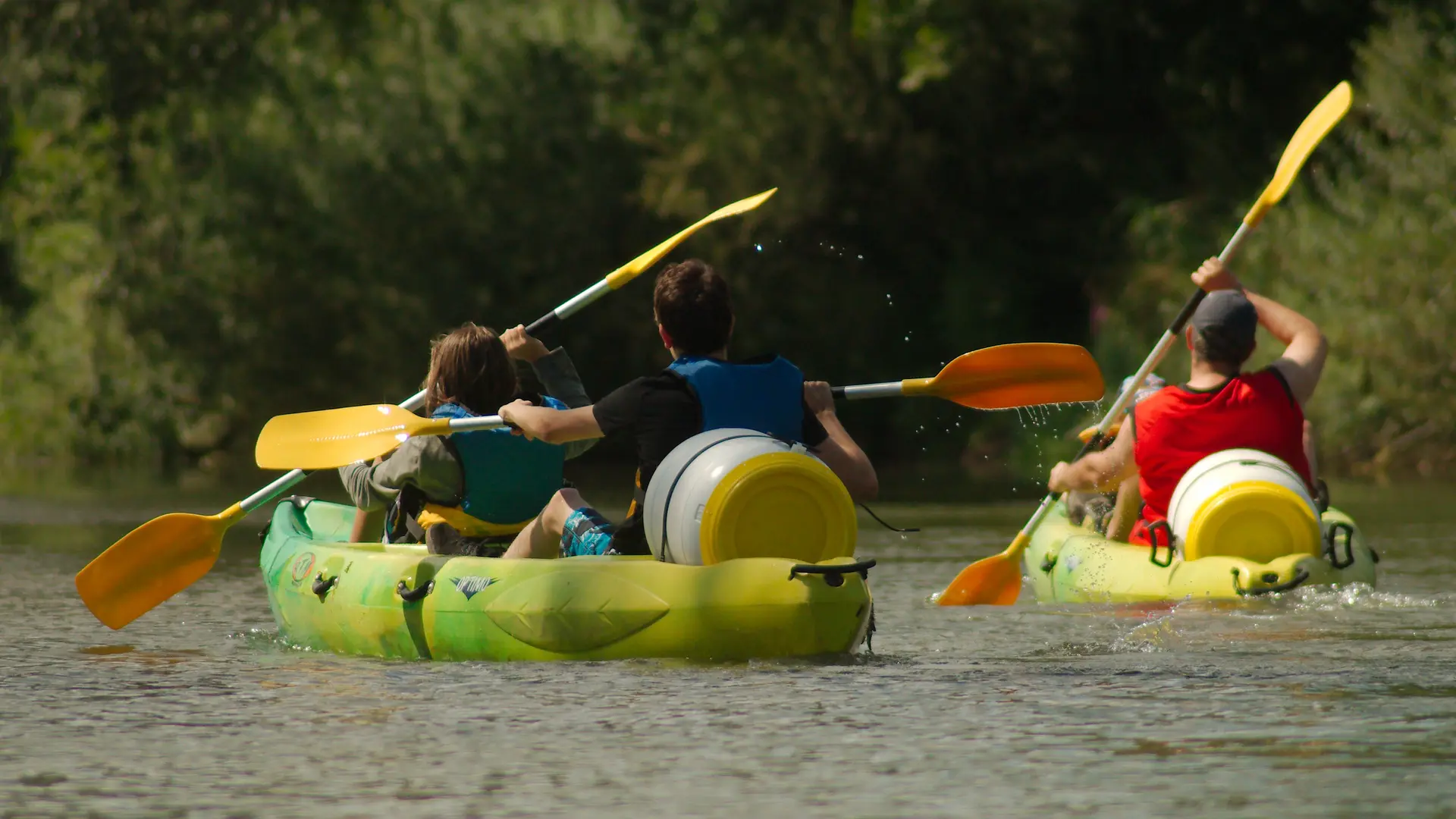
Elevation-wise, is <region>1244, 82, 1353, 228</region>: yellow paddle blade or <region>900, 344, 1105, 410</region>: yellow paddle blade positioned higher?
<region>1244, 82, 1353, 228</region>: yellow paddle blade

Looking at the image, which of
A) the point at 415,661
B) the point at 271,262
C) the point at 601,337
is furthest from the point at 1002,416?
the point at 415,661

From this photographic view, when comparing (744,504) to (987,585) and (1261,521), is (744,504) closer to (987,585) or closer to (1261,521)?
(1261,521)

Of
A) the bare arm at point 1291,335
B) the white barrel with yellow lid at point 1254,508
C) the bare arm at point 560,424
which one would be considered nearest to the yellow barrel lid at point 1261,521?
the white barrel with yellow lid at point 1254,508

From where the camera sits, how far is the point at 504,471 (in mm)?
7500

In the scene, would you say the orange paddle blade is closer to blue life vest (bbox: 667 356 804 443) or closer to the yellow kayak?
the yellow kayak

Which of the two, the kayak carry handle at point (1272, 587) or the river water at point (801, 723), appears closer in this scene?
the river water at point (801, 723)

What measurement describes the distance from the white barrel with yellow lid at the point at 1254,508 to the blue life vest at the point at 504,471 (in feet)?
7.33

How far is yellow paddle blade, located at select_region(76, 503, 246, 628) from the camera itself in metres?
8.30

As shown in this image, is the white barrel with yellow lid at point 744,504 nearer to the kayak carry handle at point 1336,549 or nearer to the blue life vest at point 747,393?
the blue life vest at point 747,393

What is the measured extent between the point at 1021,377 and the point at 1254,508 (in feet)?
2.96

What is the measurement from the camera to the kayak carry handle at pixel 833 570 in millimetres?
6461

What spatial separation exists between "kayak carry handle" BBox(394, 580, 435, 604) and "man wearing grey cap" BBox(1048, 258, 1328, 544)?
106 inches

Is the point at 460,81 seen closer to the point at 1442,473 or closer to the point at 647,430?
the point at 1442,473

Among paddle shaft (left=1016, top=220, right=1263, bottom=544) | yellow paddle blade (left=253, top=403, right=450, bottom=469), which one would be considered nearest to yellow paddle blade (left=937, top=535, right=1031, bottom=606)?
paddle shaft (left=1016, top=220, right=1263, bottom=544)
